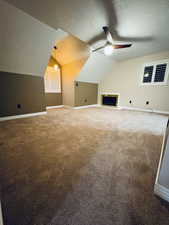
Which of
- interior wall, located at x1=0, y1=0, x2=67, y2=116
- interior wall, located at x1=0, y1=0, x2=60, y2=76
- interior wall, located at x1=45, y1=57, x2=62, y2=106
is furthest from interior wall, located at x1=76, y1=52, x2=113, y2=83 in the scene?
interior wall, located at x1=0, y1=0, x2=60, y2=76

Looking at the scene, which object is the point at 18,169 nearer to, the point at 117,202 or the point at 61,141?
the point at 61,141

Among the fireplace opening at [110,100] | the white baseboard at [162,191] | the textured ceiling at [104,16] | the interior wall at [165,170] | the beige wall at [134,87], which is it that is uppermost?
the textured ceiling at [104,16]

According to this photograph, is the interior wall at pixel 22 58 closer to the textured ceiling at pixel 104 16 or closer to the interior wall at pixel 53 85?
the textured ceiling at pixel 104 16

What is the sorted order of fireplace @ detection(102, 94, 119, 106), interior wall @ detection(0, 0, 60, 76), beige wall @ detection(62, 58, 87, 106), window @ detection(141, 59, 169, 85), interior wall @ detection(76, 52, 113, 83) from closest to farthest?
interior wall @ detection(0, 0, 60, 76) < window @ detection(141, 59, 169, 85) < interior wall @ detection(76, 52, 113, 83) < beige wall @ detection(62, 58, 87, 106) < fireplace @ detection(102, 94, 119, 106)

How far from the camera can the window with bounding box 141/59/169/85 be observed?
4309mm

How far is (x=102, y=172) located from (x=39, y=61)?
12.4ft

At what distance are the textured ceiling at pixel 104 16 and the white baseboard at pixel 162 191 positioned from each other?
285 cm

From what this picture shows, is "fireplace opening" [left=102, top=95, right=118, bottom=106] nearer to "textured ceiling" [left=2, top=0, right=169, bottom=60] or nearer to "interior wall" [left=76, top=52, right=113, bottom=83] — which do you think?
"interior wall" [left=76, top=52, right=113, bottom=83]

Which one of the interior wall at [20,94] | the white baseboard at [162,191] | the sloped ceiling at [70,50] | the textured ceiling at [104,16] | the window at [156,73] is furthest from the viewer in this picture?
the window at [156,73]

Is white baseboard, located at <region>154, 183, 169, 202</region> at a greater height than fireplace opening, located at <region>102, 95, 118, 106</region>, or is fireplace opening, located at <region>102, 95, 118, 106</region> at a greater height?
fireplace opening, located at <region>102, 95, 118, 106</region>

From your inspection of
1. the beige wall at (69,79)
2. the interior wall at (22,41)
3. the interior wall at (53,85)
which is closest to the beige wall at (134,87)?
the beige wall at (69,79)

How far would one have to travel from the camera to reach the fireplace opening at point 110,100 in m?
5.92

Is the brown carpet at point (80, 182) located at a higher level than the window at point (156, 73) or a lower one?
lower

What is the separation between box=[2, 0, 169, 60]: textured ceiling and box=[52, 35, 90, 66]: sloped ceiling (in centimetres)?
76
